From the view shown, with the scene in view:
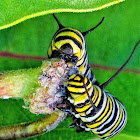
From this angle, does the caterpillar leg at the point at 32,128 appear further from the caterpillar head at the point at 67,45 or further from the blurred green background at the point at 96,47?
the caterpillar head at the point at 67,45

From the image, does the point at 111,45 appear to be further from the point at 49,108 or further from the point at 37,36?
the point at 49,108

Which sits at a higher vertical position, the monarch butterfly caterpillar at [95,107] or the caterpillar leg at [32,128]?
the monarch butterfly caterpillar at [95,107]

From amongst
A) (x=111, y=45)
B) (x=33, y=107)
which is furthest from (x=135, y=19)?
(x=33, y=107)

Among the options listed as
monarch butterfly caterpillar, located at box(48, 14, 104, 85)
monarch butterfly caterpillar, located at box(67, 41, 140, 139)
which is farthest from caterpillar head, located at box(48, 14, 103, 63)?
monarch butterfly caterpillar, located at box(67, 41, 140, 139)

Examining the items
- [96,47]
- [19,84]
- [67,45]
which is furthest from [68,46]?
[96,47]

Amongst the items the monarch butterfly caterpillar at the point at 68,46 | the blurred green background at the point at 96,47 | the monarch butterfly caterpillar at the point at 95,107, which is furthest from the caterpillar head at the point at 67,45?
the blurred green background at the point at 96,47

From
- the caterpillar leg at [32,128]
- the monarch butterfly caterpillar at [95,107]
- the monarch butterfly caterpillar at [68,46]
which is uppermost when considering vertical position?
the monarch butterfly caterpillar at [68,46]

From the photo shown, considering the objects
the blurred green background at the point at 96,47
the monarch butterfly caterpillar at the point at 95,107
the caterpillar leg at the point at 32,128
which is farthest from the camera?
the blurred green background at the point at 96,47
